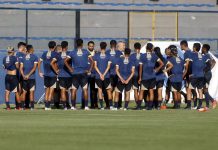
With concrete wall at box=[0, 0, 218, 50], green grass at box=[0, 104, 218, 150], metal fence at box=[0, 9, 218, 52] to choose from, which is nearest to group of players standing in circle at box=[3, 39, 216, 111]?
green grass at box=[0, 104, 218, 150]

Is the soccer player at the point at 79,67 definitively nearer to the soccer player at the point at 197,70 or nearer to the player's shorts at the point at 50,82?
the player's shorts at the point at 50,82

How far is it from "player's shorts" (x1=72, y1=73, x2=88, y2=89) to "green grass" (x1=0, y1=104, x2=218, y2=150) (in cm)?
667

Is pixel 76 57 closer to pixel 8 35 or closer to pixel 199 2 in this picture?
pixel 8 35

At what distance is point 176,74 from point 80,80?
2.89m

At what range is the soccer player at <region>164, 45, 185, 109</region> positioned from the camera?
1060 inches

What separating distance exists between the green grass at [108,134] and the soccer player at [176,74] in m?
7.69

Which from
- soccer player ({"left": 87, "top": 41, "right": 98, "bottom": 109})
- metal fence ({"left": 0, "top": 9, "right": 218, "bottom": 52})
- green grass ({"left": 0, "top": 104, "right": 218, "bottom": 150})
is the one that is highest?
metal fence ({"left": 0, "top": 9, "right": 218, "bottom": 52})

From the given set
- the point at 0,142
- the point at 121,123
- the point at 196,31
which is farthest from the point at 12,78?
the point at 196,31

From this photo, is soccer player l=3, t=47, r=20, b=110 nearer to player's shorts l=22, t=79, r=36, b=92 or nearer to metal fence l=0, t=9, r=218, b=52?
player's shorts l=22, t=79, r=36, b=92

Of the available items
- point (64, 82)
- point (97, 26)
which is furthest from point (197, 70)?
point (97, 26)

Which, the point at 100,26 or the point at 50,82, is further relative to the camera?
the point at 100,26

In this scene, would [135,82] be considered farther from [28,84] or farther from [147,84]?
[28,84]

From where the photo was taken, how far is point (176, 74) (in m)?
26.9

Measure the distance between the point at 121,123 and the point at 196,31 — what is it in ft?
88.9
